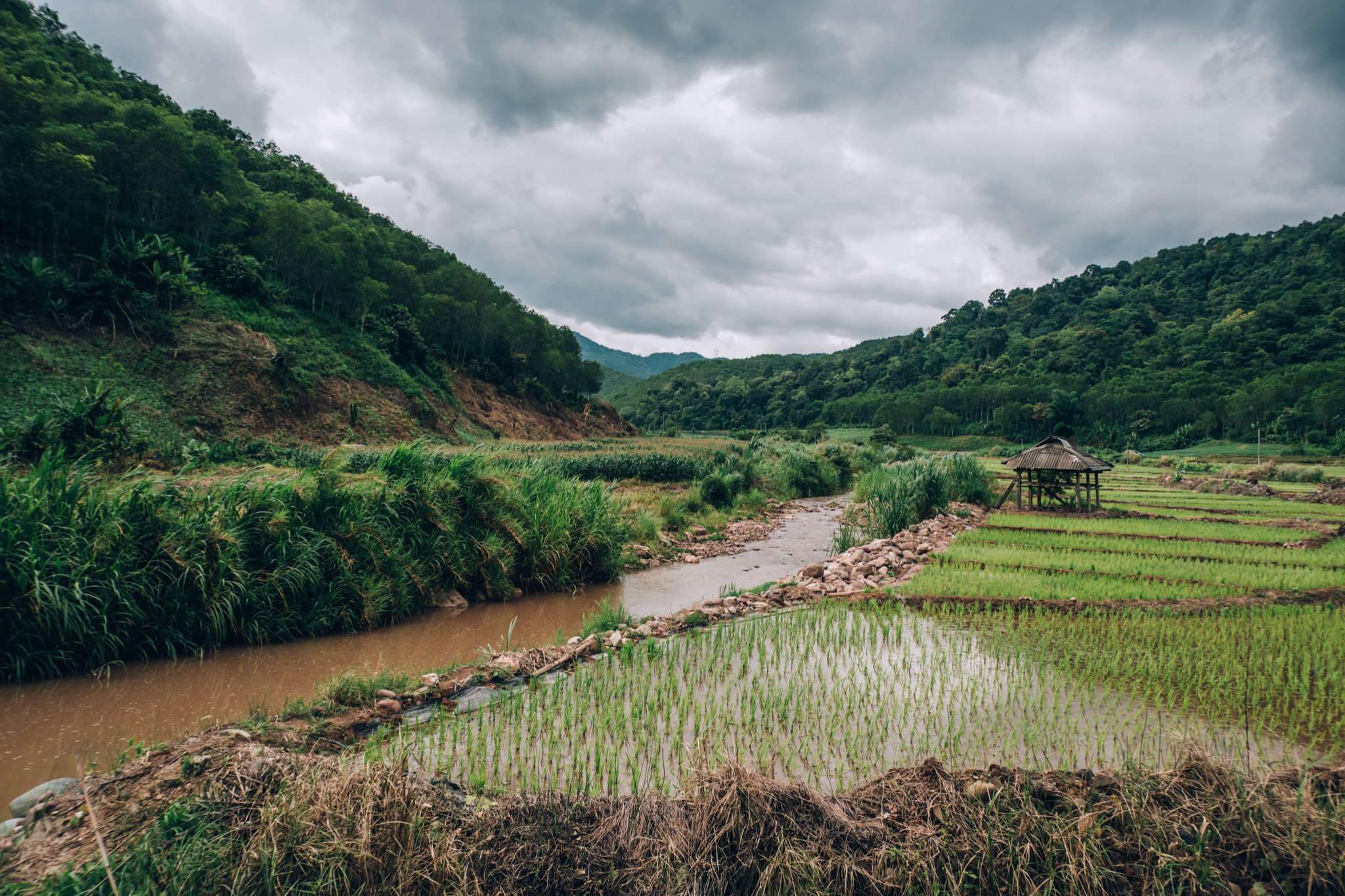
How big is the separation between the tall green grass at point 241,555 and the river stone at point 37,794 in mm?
3176

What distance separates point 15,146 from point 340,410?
694 inches

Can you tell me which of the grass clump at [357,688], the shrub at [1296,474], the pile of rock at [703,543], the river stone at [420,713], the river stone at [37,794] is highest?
the river stone at [37,794]

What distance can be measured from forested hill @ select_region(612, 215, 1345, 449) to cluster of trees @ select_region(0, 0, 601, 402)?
193 feet

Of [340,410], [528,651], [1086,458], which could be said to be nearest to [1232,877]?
[528,651]

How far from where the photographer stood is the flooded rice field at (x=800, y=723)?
13.8 ft

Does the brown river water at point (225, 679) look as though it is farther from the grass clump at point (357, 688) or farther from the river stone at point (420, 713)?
the river stone at point (420, 713)

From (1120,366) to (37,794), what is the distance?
331 feet

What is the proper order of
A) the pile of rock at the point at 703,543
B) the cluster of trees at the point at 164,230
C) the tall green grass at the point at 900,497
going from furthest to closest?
the cluster of trees at the point at 164,230 < the tall green grass at the point at 900,497 < the pile of rock at the point at 703,543

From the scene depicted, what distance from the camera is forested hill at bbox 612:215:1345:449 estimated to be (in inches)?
2329

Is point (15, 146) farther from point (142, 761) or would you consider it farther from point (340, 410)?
point (142, 761)

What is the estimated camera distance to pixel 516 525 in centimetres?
1023

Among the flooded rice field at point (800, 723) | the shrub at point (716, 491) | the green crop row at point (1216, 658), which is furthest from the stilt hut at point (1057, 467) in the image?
the flooded rice field at point (800, 723)

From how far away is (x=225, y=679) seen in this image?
20.0 ft

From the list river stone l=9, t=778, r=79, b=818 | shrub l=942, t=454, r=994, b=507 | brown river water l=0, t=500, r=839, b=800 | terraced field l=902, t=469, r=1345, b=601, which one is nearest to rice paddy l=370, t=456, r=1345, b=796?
terraced field l=902, t=469, r=1345, b=601
